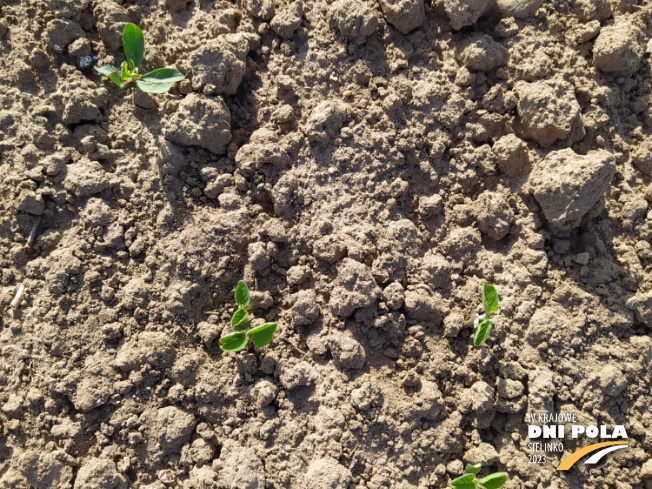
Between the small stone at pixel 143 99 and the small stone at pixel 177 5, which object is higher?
the small stone at pixel 177 5

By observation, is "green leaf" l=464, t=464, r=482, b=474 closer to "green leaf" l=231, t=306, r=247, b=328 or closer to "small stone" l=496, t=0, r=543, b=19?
"green leaf" l=231, t=306, r=247, b=328

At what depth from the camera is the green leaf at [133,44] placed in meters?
2.02

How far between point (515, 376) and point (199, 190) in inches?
62.8

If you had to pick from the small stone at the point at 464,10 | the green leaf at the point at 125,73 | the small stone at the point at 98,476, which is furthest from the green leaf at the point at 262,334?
the small stone at the point at 464,10

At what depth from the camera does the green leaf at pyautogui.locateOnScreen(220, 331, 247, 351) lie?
71.8 inches

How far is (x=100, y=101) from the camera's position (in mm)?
2115

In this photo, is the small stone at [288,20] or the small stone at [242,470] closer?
the small stone at [242,470]

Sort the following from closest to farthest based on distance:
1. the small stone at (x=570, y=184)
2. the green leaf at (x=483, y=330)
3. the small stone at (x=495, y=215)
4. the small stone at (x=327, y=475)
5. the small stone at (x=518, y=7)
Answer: the small stone at (x=327, y=475) → the green leaf at (x=483, y=330) → the small stone at (x=570, y=184) → the small stone at (x=495, y=215) → the small stone at (x=518, y=7)

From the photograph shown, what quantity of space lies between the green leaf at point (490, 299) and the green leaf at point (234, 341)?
1.00 metres

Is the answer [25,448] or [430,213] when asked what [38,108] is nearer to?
[25,448]

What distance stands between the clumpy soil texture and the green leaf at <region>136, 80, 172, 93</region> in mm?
115

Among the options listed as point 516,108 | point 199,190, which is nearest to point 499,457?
point 516,108

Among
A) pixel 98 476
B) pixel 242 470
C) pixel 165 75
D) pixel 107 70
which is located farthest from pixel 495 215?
pixel 98 476

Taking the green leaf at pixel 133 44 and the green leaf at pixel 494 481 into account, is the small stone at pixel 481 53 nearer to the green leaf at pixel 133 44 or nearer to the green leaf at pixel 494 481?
the green leaf at pixel 133 44
